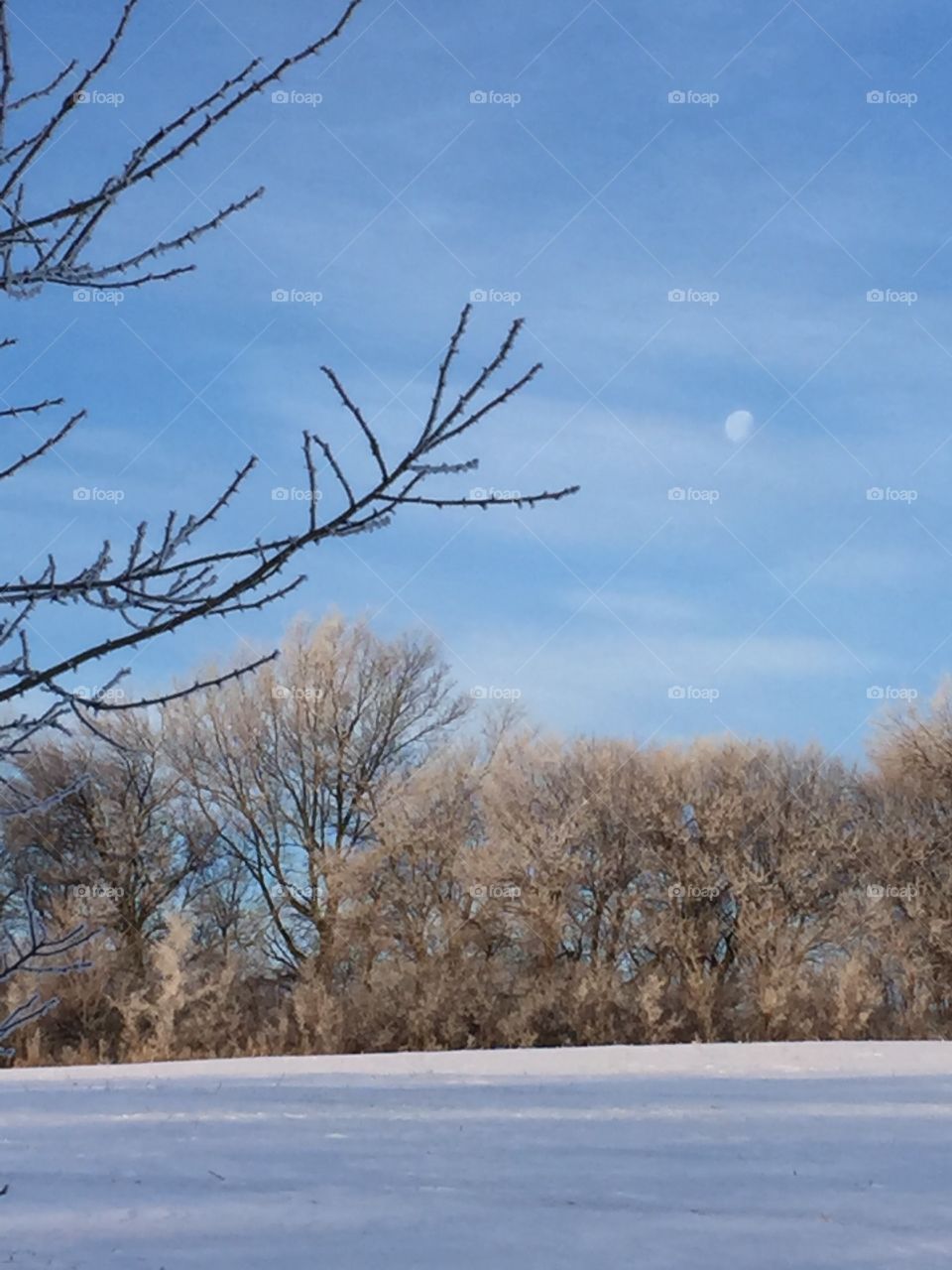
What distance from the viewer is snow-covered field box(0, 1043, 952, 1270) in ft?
18.4

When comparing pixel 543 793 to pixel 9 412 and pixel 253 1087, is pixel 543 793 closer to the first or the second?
pixel 253 1087

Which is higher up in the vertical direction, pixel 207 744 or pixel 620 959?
pixel 207 744

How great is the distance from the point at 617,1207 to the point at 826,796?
17509mm

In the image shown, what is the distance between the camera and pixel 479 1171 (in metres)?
7.41

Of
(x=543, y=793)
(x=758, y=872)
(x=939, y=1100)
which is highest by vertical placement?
(x=543, y=793)

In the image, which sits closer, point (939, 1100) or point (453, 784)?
point (939, 1100)

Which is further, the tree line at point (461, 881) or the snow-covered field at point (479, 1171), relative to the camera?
the tree line at point (461, 881)

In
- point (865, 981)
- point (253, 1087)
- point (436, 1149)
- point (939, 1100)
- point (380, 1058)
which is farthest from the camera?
point (865, 981)

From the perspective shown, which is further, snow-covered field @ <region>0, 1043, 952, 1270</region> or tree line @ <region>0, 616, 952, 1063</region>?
tree line @ <region>0, 616, 952, 1063</region>

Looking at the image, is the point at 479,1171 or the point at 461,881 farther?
the point at 461,881

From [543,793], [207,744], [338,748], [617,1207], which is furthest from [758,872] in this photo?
[617,1207]

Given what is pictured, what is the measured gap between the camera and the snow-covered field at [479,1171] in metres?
5.62

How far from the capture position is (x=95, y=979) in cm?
2130

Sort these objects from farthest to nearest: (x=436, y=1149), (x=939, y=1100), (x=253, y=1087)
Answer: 1. (x=253, y=1087)
2. (x=939, y=1100)
3. (x=436, y=1149)
